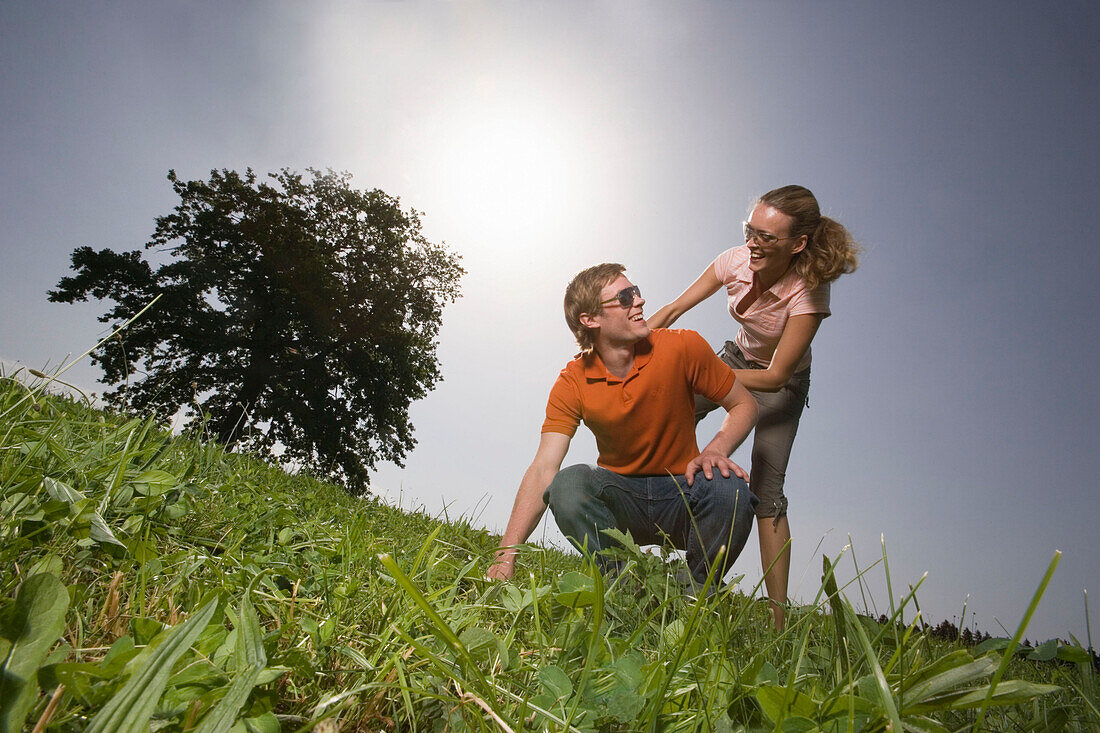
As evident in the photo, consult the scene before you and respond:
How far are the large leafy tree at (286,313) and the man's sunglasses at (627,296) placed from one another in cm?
1520

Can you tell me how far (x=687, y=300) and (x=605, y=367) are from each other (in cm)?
175

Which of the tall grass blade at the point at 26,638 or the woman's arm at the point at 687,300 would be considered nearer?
the tall grass blade at the point at 26,638

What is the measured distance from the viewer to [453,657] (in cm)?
126

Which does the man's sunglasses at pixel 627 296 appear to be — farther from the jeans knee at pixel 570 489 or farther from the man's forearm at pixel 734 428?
the jeans knee at pixel 570 489

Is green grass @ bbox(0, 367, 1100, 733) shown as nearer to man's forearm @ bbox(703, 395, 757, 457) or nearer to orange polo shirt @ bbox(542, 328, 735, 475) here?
man's forearm @ bbox(703, 395, 757, 457)

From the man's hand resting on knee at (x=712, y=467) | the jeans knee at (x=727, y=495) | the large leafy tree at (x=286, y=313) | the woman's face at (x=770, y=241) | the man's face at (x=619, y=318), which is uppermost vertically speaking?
the large leafy tree at (x=286, y=313)

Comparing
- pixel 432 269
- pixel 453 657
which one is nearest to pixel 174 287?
pixel 432 269

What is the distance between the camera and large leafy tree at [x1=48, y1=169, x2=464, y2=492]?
57.4ft

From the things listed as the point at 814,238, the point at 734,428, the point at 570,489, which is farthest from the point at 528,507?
the point at 814,238

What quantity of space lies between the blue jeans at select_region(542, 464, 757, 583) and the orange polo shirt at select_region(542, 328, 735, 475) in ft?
0.56

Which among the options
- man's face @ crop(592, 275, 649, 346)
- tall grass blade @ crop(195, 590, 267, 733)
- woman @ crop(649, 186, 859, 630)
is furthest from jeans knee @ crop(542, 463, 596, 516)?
tall grass blade @ crop(195, 590, 267, 733)

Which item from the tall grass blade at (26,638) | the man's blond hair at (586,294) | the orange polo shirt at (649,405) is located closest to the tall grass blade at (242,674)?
the tall grass blade at (26,638)

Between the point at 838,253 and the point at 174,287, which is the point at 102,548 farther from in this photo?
the point at 174,287

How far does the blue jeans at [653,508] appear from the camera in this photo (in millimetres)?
3104
